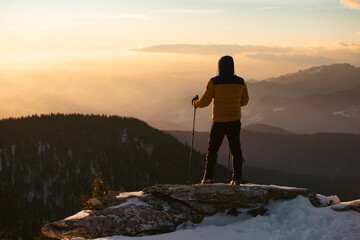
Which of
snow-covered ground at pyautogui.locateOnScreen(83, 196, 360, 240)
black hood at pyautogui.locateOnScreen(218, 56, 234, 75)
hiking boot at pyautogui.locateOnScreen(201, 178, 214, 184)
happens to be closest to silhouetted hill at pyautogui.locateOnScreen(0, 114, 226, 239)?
hiking boot at pyautogui.locateOnScreen(201, 178, 214, 184)

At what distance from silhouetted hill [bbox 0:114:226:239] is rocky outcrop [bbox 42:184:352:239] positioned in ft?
481

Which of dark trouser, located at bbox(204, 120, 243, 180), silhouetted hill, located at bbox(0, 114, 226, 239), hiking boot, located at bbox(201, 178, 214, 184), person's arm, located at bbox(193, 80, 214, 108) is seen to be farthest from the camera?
silhouetted hill, located at bbox(0, 114, 226, 239)

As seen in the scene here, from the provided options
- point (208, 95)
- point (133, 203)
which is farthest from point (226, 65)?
point (133, 203)

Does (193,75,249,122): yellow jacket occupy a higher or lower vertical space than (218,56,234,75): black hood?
lower

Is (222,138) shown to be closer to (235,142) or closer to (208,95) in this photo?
(235,142)

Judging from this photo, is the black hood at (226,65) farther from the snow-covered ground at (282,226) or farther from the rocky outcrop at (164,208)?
the snow-covered ground at (282,226)

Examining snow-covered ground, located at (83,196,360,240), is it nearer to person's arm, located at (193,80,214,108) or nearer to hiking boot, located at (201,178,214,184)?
hiking boot, located at (201,178,214,184)

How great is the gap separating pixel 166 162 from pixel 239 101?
181 metres

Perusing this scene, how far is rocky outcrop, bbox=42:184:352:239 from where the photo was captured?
11.9 meters

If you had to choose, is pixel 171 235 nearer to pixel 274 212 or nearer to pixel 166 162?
pixel 274 212

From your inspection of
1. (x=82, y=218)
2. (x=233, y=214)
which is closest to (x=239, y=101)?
(x=233, y=214)

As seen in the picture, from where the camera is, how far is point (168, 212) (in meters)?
12.8

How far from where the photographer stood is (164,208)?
1301 centimetres

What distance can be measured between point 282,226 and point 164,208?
3.88m
